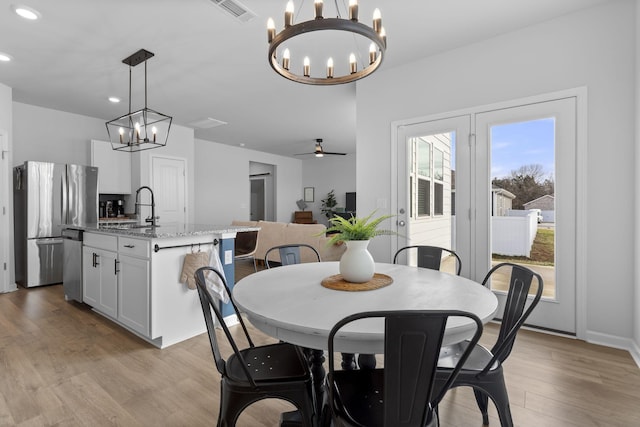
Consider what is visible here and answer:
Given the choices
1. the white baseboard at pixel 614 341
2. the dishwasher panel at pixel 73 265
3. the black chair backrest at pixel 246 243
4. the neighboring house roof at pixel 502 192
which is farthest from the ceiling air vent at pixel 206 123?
the white baseboard at pixel 614 341

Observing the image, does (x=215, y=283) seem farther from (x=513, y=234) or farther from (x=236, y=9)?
(x=513, y=234)

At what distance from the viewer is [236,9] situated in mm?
2566

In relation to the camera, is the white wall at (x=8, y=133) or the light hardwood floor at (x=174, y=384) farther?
the white wall at (x=8, y=133)

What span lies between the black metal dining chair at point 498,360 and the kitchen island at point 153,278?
2.10 m

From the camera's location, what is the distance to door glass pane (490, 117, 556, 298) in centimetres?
281

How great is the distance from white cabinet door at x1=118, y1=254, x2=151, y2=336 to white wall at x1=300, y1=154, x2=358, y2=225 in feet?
23.4

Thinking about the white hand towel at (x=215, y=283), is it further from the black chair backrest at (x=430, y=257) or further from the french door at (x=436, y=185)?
the french door at (x=436, y=185)

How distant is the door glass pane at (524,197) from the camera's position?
2.81m

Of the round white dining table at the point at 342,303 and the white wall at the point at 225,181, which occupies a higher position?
the white wall at the point at 225,181

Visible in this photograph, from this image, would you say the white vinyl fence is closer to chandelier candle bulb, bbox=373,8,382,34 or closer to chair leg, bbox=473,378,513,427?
chair leg, bbox=473,378,513,427

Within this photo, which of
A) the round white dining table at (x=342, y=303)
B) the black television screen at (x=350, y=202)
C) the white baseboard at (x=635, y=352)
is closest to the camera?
the round white dining table at (x=342, y=303)

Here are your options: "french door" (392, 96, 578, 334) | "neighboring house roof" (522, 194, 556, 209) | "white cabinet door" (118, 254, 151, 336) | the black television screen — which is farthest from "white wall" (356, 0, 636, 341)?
the black television screen

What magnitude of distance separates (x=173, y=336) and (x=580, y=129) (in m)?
3.72

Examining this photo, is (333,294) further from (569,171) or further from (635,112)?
(635,112)
